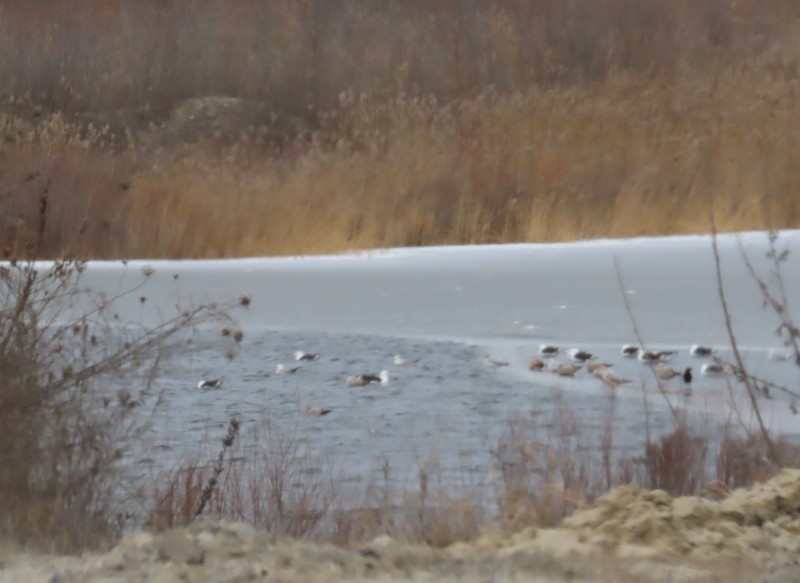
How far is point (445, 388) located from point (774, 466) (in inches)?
60.2

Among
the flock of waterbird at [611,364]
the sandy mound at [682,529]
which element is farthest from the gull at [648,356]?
the sandy mound at [682,529]

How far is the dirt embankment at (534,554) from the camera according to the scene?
8.31 feet

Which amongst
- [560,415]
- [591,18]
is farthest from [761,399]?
[591,18]

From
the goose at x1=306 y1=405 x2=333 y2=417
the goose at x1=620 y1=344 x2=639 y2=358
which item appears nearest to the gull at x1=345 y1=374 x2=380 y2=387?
the goose at x1=306 y1=405 x2=333 y2=417

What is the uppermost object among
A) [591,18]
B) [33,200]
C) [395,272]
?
[591,18]

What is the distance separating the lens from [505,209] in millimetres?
8836

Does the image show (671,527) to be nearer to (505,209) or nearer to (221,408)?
(221,408)

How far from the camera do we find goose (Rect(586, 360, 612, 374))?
5000mm

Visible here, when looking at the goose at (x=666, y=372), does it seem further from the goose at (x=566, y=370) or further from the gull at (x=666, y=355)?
the goose at (x=566, y=370)

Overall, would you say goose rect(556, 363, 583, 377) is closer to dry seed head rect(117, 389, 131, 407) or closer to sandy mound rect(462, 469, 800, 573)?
sandy mound rect(462, 469, 800, 573)

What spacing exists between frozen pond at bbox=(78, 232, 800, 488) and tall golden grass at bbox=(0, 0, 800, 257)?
0.64 m

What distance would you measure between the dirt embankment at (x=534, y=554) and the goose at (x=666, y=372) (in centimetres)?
173

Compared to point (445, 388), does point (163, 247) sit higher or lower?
higher

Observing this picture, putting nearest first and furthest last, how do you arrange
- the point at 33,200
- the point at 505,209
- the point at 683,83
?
the point at 33,200 < the point at 505,209 < the point at 683,83
